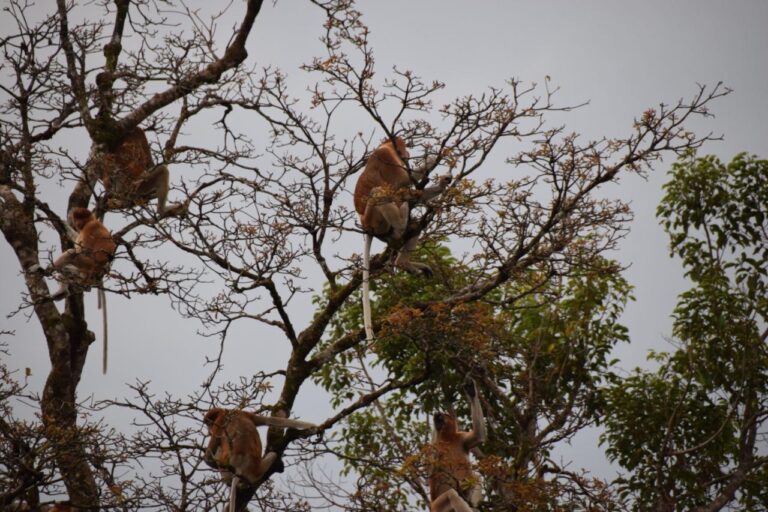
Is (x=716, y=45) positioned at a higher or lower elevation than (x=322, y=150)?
higher

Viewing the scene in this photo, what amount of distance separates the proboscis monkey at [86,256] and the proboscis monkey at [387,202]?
207 centimetres

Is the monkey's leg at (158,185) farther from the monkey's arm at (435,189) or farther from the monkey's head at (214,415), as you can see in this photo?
the monkey's arm at (435,189)

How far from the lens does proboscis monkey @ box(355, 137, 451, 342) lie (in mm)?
7172

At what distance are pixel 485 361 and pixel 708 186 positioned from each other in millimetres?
5335

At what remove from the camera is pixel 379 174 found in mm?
8016

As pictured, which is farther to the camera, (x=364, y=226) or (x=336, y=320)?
(x=336, y=320)

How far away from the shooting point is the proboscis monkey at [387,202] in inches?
282

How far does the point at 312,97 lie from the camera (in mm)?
7082

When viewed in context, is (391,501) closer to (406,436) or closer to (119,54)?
(406,436)

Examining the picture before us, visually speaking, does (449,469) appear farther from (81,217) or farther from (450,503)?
(81,217)

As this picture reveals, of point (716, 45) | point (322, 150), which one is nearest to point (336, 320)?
point (322, 150)

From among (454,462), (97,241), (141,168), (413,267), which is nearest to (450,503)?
(454,462)

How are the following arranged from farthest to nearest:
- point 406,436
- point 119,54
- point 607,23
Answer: point 607,23 → point 406,436 → point 119,54

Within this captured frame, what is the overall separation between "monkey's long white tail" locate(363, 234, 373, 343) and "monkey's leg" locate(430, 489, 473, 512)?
1548mm
